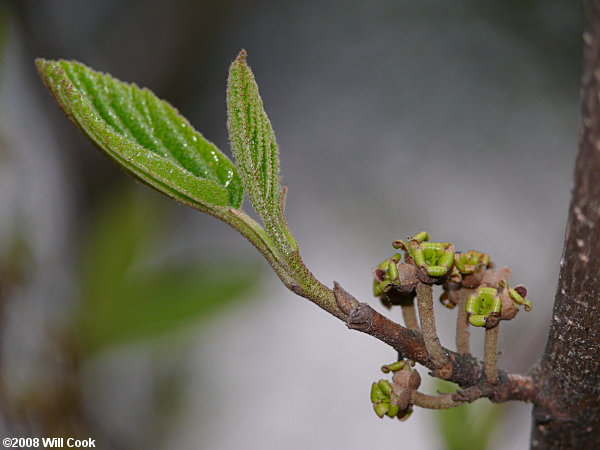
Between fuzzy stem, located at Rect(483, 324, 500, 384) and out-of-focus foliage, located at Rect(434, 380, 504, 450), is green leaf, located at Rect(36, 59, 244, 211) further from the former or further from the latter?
out-of-focus foliage, located at Rect(434, 380, 504, 450)

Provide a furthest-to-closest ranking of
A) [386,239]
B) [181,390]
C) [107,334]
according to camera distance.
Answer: [386,239] → [181,390] → [107,334]

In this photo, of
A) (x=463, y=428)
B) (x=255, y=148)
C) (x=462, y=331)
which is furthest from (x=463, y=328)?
(x=463, y=428)

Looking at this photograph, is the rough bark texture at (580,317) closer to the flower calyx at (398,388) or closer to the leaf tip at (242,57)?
the flower calyx at (398,388)

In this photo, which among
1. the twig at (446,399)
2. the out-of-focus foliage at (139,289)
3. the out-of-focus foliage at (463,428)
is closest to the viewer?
the twig at (446,399)

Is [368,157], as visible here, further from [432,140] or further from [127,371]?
[127,371]

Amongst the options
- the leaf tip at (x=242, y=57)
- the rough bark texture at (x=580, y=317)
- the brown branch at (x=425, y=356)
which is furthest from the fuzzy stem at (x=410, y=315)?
the leaf tip at (x=242, y=57)

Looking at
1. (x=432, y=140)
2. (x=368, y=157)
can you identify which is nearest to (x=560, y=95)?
(x=432, y=140)
